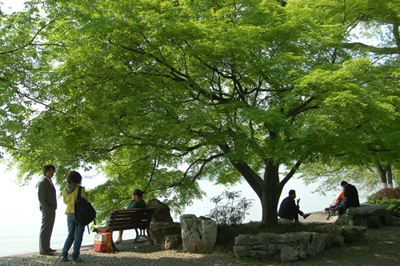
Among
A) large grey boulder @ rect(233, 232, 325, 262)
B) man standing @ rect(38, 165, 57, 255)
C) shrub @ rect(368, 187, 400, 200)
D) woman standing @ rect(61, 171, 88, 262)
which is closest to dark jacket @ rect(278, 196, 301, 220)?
large grey boulder @ rect(233, 232, 325, 262)

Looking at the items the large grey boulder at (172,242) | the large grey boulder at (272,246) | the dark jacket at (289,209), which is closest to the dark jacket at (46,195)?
the large grey boulder at (172,242)

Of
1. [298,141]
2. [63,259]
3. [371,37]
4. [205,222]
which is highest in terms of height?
[371,37]

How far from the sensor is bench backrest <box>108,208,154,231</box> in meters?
7.75

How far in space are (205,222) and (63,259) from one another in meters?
3.01

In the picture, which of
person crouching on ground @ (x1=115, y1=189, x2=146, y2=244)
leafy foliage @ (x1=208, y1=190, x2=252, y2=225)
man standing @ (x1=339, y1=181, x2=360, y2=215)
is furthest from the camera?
man standing @ (x1=339, y1=181, x2=360, y2=215)

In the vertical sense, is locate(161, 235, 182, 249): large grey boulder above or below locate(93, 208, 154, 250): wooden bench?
below

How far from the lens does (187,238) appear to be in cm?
752

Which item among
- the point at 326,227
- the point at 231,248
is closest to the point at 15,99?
the point at 231,248

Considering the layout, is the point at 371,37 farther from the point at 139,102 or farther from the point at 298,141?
the point at 139,102

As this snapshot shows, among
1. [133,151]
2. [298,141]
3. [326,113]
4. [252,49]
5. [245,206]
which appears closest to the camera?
[298,141]

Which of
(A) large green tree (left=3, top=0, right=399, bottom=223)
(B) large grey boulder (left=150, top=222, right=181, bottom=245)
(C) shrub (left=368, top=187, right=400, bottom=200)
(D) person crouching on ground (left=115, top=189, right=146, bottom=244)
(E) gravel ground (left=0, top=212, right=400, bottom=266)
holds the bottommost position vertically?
(E) gravel ground (left=0, top=212, right=400, bottom=266)

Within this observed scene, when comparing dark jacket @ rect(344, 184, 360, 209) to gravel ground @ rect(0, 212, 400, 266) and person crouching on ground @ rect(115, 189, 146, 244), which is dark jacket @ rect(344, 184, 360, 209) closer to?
gravel ground @ rect(0, 212, 400, 266)

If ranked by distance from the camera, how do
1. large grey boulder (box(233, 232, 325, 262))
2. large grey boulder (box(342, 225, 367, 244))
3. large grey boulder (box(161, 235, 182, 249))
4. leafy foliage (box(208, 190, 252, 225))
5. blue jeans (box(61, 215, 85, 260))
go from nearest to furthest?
1. blue jeans (box(61, 215, 85, 260))
2. large grey boulder (box(233, 232, 325, 262))
3. large grey boulder (box(161, 235, 182, 249))
4. large grey boulder (box(342, 225, 367, 244))
5. leafy foliage (box(208, 190, 252, 225))

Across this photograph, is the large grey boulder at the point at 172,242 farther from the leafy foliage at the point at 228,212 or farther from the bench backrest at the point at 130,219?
the leafy foliage at the point at 228,212
